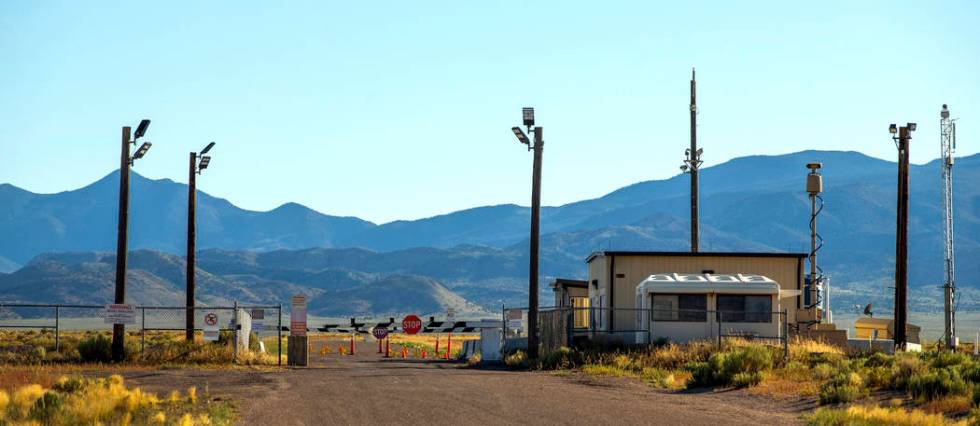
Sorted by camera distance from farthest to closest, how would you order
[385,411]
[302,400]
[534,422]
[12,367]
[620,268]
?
1. [620,268]
2. [12,367]
3. [302,400]
4. [385,411]
5. [534,422]

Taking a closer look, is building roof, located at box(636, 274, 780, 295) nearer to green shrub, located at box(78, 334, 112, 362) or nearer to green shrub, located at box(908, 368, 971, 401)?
green shrub, located at box(908, 368, 971, 401)

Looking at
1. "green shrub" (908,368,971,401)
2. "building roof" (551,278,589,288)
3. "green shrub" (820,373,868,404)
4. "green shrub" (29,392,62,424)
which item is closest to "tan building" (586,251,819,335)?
"building roof" (551,278,589,288)

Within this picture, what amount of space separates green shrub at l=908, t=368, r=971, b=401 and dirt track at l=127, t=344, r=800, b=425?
102 inches

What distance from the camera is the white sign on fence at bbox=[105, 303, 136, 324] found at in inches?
1455

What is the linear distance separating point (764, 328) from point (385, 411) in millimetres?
20731

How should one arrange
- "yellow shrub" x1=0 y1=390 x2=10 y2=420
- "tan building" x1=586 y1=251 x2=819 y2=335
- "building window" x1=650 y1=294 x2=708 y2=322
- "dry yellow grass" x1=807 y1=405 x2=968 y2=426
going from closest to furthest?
1. "dry yellow grass" x1=807 y1=405 x2=968 y2=426
2. "yellow shrub" x1=0 y1=390 x2=10 y2=420
3. "building window" x1=650 y1=294 x2=708 y2=322
4. "tan building" x1=586 y1=251 x2=819 y2=335

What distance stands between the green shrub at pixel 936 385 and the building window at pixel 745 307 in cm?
1529

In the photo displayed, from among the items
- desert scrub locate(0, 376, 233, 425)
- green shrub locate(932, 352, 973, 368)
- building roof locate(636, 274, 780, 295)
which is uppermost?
building roof locate(636, 274, 780, 295)

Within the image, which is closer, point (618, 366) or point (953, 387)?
point (953, 387)

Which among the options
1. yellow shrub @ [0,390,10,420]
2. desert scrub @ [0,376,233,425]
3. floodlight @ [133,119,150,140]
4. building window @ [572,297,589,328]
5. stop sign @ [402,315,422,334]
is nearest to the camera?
desert scrub @ [0,376,233,425]

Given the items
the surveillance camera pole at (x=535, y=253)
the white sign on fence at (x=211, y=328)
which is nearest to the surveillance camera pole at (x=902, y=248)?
the surveillance camera pole at (x=535, y=253)

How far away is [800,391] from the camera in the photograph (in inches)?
1081

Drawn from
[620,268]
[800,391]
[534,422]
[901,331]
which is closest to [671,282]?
[620,268]

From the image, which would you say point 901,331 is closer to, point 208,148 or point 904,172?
point 904,172
